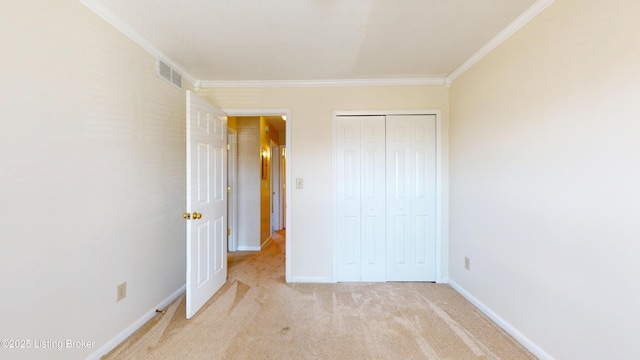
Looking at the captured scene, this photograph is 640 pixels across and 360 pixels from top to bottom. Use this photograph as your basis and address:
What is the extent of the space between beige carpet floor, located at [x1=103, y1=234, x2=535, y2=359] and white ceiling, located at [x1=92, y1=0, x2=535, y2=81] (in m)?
2.28

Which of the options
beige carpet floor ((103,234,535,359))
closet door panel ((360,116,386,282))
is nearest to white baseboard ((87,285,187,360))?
beige carpet floor ((103,234,535,359))

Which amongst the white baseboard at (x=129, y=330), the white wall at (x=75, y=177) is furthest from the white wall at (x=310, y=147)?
the white baseboard at (x=129, y=330)

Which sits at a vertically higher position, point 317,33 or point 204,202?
point 317,33

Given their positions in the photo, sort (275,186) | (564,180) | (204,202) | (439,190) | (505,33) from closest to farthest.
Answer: (564,180)
(505,33)
(204,202)
(439,190)
(275,186)

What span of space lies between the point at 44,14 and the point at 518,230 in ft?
10.5

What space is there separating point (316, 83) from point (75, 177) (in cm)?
229

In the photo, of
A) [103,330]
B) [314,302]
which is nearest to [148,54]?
[103,330]

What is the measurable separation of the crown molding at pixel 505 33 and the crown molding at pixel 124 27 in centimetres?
278

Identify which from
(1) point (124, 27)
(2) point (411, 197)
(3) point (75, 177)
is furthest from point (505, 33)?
(3) point (75, 177)

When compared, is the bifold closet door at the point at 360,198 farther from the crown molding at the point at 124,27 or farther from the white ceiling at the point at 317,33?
the crown molding at the point at 124,27

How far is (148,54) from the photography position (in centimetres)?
223

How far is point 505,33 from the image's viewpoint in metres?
2.04

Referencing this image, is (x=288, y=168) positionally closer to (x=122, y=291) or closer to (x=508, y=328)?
(x=122, y=291)

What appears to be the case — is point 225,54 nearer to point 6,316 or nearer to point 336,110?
point 336,110
